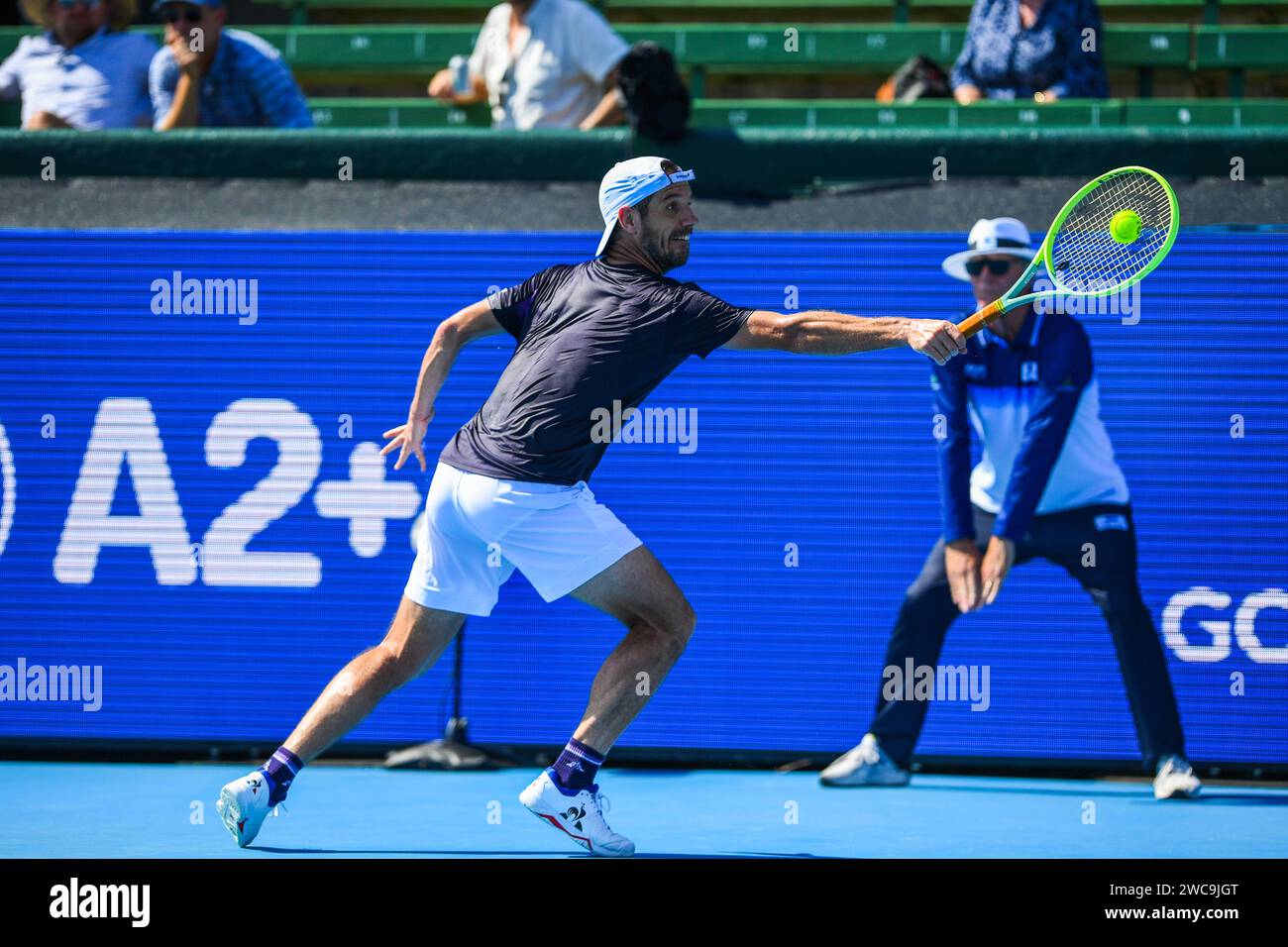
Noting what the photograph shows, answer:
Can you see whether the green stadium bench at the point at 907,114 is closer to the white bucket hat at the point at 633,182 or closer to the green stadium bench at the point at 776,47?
the green stadium bench at the point at 776,47

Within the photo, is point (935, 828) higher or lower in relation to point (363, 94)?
lower

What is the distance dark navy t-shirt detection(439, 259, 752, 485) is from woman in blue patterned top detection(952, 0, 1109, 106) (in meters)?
4.13

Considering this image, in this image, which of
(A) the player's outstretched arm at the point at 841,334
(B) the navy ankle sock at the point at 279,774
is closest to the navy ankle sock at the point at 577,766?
(B) the navy ankle sock at the point at 279,774

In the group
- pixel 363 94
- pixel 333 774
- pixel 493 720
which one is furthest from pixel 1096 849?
pixel 363 94

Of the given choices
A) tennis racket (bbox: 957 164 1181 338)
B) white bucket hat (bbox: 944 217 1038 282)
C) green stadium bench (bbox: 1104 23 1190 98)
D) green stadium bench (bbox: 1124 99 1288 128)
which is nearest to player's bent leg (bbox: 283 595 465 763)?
tennis racket (bbox: 957 164 1181 338)

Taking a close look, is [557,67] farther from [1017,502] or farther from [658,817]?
[658,817]

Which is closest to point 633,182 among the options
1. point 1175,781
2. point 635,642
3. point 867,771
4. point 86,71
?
point 635,642

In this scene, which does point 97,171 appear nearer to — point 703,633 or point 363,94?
point 703,633

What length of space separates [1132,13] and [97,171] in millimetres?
6512

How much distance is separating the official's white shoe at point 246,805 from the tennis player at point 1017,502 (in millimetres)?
2406

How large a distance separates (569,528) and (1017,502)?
2.21m

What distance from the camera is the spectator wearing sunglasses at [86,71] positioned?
25.6ft

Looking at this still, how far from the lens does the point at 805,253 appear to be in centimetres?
664
